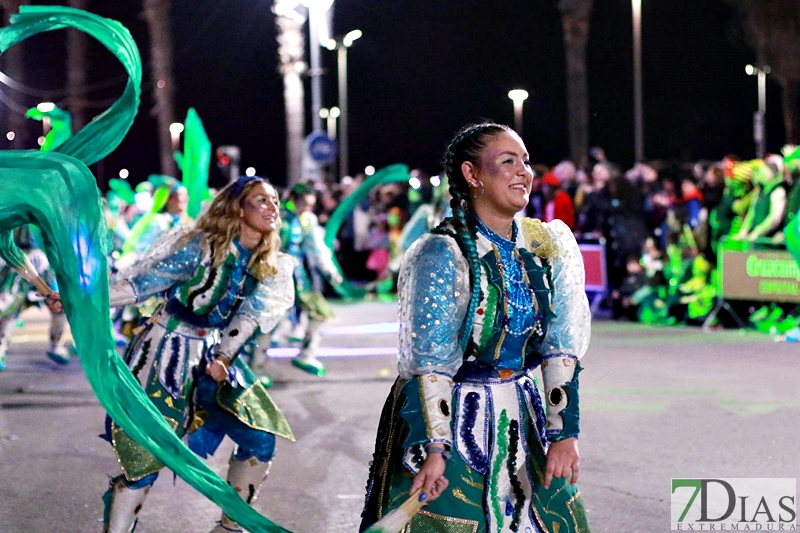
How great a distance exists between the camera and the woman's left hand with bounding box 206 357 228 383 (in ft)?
17.0

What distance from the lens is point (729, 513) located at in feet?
19.2

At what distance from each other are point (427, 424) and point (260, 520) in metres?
0.55

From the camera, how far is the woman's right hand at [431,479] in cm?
326

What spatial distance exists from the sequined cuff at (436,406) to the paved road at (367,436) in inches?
98.6

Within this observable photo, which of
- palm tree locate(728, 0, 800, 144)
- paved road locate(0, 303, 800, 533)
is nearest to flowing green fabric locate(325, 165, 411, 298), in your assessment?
paved road locate(0, 303, 800, 533)

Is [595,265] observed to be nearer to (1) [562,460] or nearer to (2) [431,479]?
(1) [562,460]

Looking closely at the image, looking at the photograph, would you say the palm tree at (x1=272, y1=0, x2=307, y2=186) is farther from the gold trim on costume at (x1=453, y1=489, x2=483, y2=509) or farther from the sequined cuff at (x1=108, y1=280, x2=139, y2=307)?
the gold trim on costume at (x1=453, y1=489, x2=483, y2=509)

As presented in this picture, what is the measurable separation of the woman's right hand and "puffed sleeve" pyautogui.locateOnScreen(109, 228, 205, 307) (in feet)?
7.67

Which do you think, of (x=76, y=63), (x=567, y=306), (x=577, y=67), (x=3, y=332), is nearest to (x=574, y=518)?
(x=567, y=306)

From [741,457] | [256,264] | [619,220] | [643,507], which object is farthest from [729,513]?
[619,220]

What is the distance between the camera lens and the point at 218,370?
A: 5188 mm

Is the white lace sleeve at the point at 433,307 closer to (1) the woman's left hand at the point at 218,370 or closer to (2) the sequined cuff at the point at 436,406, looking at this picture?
(2) the sequined cuff at the point at 436,406

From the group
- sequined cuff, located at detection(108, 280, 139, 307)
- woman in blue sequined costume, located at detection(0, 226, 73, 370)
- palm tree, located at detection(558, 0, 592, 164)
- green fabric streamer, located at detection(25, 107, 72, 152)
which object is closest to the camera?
sequined cuff, located at detection(108, 280, 139, 307)

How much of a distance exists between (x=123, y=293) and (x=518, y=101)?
4990cm
